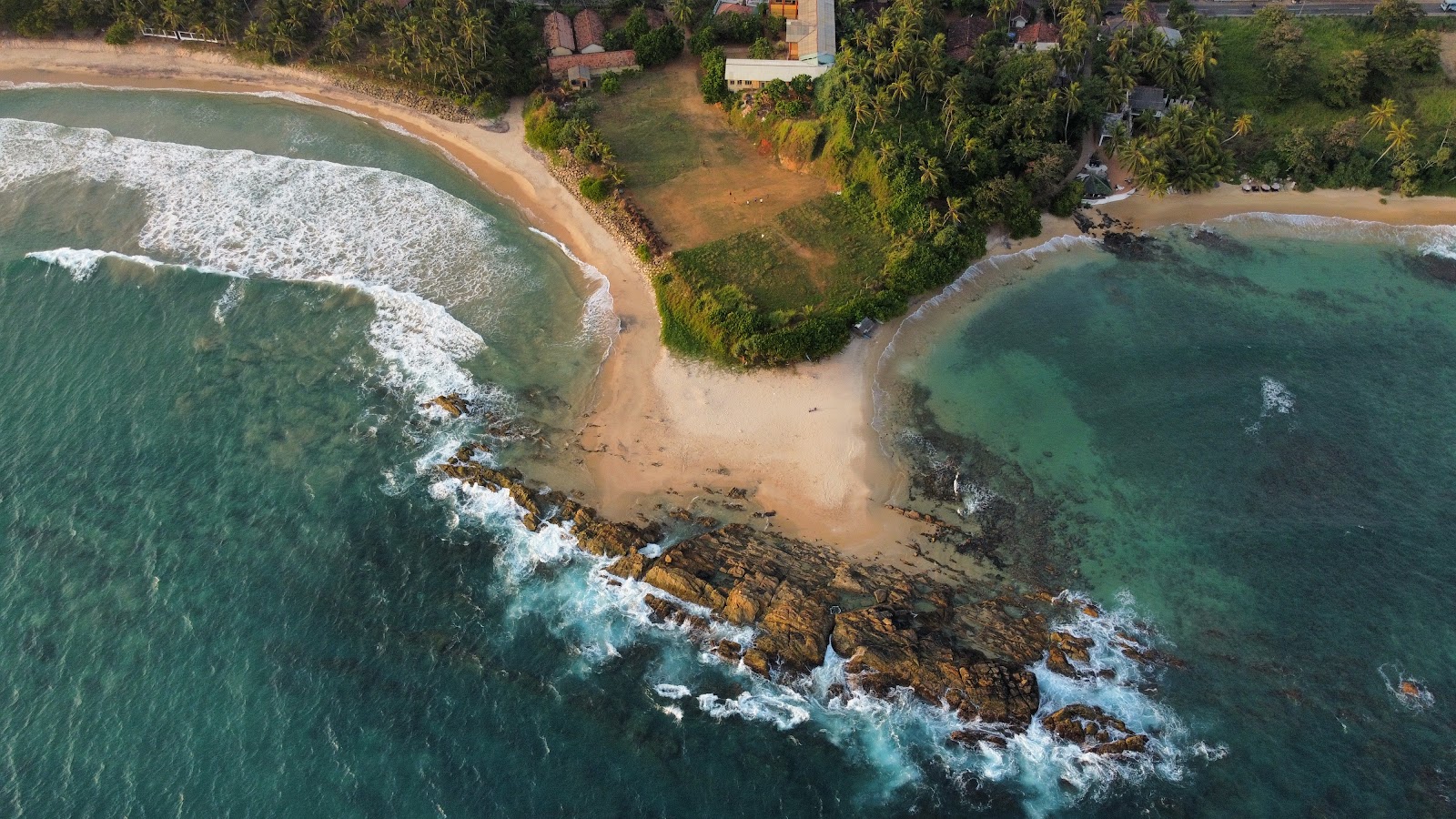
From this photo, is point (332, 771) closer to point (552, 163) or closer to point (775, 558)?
point (775, 558)

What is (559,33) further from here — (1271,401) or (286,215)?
(1271,401)

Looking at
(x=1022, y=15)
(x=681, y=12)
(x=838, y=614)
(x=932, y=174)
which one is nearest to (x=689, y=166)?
(x=681, y=12)

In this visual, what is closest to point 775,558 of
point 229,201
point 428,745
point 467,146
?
point 428,745

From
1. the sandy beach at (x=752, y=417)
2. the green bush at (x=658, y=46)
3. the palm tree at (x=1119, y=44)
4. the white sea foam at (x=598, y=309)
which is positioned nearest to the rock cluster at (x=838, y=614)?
the sandy beach at (x=752, y=417)

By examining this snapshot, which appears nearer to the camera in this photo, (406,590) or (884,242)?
(406,590)

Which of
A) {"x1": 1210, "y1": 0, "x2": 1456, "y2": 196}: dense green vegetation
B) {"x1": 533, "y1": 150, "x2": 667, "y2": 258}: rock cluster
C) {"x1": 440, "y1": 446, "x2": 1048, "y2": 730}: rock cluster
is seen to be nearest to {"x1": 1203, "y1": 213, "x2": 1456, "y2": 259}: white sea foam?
{"x1": 1210, "y1": 0, "x2": 1456, "y2": 196}: dense green vegetation

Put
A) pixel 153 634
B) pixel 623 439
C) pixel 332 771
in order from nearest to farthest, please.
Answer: pixel 332 771 < pixel 153 634 < pixel 623 439

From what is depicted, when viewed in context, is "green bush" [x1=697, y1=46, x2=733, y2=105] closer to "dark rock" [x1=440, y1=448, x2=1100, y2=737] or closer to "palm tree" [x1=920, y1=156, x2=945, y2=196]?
"palm tree" [x1=920, y1=156, x2=945, y2=196]
